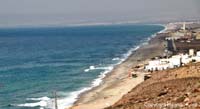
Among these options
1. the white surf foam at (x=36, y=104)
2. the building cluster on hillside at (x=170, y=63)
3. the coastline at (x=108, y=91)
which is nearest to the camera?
the coastline at (x=108, y=91)

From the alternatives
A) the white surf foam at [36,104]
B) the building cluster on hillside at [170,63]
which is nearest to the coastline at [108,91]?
the building cluster on hillside at [170,63]

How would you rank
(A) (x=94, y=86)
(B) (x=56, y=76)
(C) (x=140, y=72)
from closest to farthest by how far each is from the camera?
1. (A) (x=94, y=86)
2. (C) (x=140, y=72)
3. (B) (x=56, y=76)

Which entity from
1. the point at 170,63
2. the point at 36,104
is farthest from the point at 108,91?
the point at 170,63

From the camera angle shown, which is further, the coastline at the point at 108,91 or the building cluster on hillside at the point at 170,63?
the building cluster on hillside at the point at 170,63

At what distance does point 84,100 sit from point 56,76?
26683 mm

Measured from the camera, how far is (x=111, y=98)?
5847 centimetres

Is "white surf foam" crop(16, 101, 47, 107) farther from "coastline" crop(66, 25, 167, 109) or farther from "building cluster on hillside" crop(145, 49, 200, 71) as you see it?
"building cluster on hillside" crop(145, 49, 200, 71)

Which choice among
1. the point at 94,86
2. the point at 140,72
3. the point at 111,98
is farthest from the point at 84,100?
the point at 140,72

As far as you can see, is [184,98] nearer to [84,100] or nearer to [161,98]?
[161,98]

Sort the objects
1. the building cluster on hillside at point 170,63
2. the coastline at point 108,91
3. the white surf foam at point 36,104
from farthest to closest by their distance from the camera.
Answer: the building cluster on hillside at point 170,63 → the white surf foam at point 36,104 → the coastline at point 108,91

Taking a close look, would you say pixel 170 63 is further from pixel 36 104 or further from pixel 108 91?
pixel 36 104

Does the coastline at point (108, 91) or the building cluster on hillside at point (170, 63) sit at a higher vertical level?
the building cluster on hillside at point (170, 63)

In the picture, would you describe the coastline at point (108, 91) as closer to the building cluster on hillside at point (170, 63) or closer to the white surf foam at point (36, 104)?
the building cluster on hillside at point (170, 63)

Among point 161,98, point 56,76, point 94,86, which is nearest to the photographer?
point 161,98
